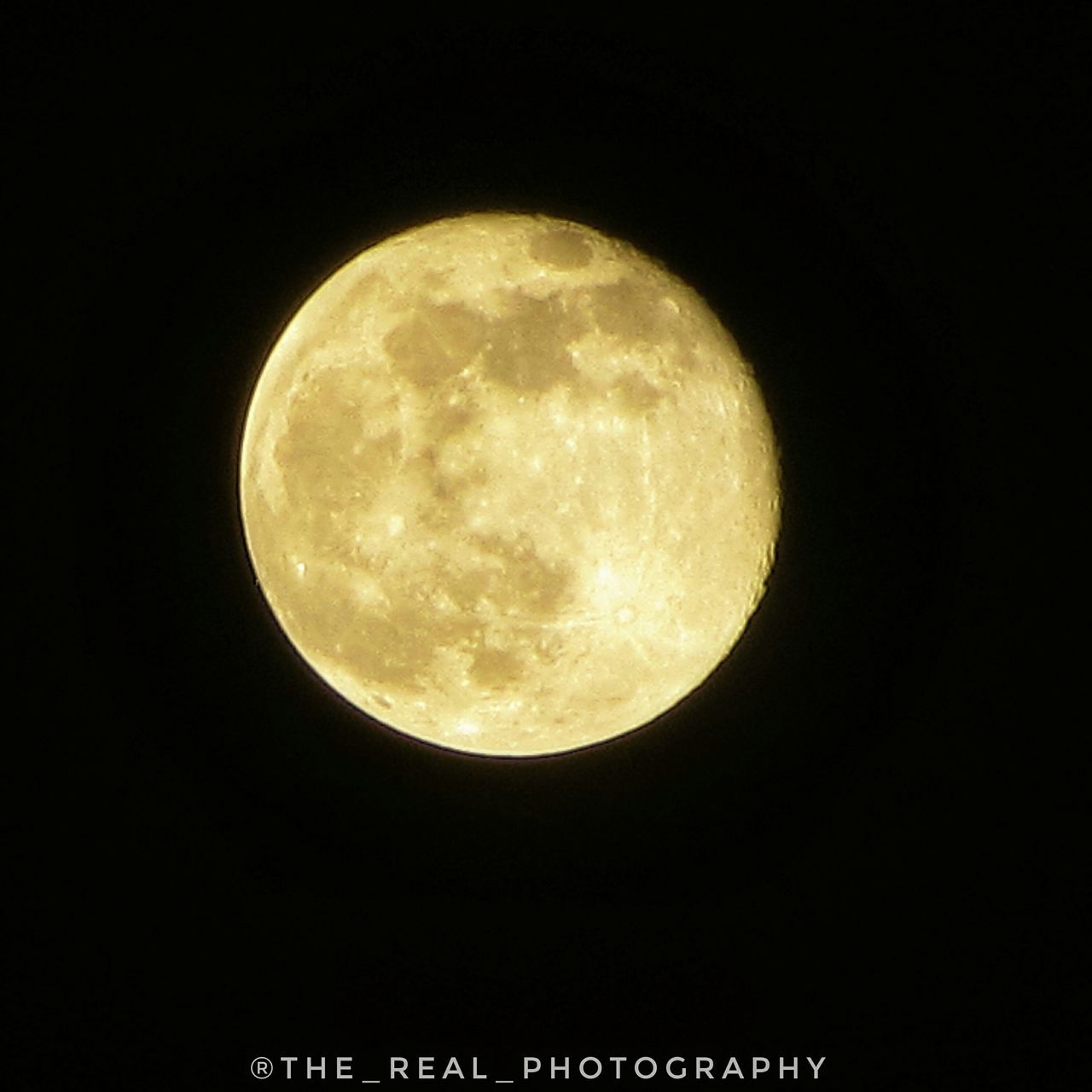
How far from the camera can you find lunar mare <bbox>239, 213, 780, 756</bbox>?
1148mm

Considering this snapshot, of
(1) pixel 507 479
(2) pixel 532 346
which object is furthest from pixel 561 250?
(1) pixel 507 479

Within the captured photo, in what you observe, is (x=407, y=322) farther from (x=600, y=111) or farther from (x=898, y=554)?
(x=898, y=554)

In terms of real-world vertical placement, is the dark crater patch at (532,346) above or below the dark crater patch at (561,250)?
below

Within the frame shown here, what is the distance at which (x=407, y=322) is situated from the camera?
117 centimetres

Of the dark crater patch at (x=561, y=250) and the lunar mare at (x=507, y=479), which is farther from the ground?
the dark crater patch at (x=561, y=250)

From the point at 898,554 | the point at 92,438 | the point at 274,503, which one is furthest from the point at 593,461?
the point at 92,438

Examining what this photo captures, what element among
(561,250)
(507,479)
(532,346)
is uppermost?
(561,250)

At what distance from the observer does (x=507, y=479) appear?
1.14m

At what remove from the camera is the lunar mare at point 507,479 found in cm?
115

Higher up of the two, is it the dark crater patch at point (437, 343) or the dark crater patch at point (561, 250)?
the dark crater patch at point (561, 250)

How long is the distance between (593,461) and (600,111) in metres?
0.45

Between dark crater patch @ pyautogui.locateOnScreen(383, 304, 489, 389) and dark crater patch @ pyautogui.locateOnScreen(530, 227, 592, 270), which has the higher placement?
dark crater patch @ pyautogui.locateOnScreen(530, 227, 592, 270)

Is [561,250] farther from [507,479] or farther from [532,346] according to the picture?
[507,479]

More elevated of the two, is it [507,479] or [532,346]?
[532,346]
